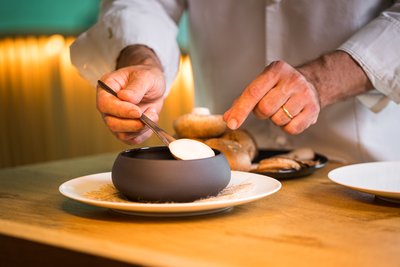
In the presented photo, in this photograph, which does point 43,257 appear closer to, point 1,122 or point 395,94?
point 395,94

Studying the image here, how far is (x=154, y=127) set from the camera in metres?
1.06

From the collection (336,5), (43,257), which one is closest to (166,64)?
(336,5)

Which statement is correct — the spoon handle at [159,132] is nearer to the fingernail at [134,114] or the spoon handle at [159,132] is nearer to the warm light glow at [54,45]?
the fingernail at [134,114]

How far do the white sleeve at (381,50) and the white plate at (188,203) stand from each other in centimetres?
41

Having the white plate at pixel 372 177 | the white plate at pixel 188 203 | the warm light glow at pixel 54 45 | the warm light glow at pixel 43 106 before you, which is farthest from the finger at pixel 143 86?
the warm light glow at pixel 54 45

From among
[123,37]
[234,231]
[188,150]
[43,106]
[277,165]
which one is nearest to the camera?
[234,231]

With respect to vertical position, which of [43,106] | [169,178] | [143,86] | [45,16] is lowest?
[43,106]

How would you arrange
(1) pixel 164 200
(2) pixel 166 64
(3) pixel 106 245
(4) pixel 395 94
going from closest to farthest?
(3) pixel 106 245 < (1) pixel 164 200 < (4) pixel 395 94 < (2) pixel 166 64

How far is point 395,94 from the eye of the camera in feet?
4.46

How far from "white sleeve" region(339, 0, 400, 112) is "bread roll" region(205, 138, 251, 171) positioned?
1.00ft

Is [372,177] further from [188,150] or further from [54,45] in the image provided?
[54,45]

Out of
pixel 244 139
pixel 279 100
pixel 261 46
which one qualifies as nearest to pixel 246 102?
pixel 279 100

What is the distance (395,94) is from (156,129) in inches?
23.7

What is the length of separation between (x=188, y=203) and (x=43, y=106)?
2.76m
